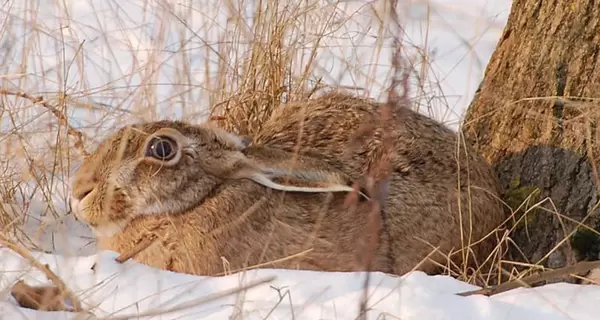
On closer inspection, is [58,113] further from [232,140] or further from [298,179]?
[298,179]

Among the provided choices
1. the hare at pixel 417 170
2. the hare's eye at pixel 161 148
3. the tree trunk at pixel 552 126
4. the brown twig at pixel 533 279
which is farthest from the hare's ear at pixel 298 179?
the tree trunk at pixel 552 126

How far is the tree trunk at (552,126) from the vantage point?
4559 mm

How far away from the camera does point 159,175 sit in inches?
162

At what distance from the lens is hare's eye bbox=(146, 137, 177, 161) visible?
4086mm

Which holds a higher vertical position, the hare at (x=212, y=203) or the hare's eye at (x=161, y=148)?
the hare's eye at (x=161, y=148)

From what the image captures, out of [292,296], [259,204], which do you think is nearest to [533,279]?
[292,296]

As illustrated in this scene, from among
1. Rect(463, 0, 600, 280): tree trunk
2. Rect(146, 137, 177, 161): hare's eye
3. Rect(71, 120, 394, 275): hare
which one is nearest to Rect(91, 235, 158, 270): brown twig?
Rect(71, 120, 394, 275): hare

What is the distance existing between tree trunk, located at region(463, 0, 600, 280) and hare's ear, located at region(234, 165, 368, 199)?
34.6 inches

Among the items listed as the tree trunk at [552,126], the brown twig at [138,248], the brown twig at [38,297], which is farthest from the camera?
the tree trunk at [552,126]

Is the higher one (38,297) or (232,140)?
(232,140)

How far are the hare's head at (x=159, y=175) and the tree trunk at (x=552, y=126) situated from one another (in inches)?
38.0

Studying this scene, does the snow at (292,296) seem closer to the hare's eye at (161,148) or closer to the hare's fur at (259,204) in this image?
the hare's fur at (259,204)

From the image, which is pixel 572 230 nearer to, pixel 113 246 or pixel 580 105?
pixel 580 105

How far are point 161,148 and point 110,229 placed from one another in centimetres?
35
